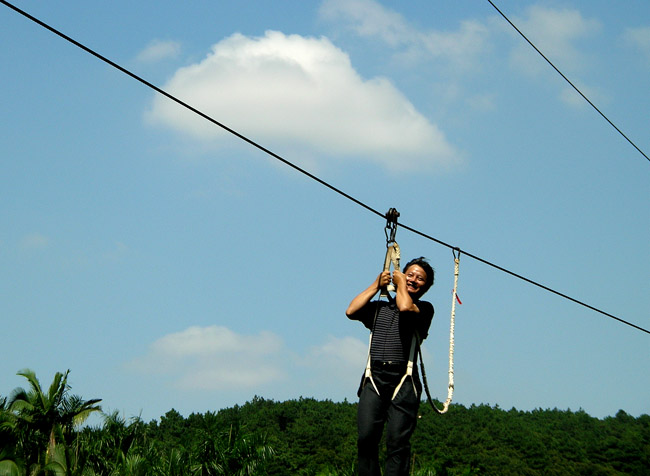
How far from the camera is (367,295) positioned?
7027 mm

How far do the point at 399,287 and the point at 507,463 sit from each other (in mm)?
67447

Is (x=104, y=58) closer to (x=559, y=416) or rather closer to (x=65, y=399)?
(x=65, y=399)

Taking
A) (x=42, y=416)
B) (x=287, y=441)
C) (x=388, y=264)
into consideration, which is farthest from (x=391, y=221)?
(x=287, y=441)

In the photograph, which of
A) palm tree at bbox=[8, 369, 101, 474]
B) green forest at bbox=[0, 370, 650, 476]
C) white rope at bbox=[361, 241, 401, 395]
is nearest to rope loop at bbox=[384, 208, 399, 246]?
white rope at bbox=[361, 241, 401, 395]

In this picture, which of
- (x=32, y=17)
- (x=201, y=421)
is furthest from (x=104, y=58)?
(x=201, y=421)

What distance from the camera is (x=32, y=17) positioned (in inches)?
254

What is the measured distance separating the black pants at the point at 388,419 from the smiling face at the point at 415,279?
701mm

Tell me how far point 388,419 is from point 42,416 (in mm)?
29263

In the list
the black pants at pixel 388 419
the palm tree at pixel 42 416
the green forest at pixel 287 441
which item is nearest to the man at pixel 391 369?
the black pants at pixel 388 419

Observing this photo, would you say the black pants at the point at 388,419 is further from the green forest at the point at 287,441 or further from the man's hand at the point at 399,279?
the green forest at the point at 287,441

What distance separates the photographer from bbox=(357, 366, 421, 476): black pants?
6.68 m

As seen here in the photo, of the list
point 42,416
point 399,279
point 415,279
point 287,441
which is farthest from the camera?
point 287,441

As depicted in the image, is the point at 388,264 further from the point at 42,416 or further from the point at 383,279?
the point at 42,416

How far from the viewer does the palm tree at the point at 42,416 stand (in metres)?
32.6
